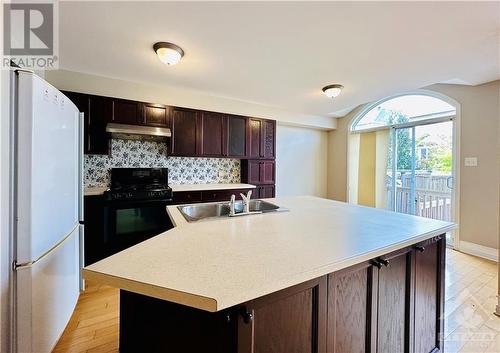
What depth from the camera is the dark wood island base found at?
2.63ft

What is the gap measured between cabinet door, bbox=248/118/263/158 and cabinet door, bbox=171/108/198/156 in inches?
39.7

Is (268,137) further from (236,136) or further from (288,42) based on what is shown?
(288,42)

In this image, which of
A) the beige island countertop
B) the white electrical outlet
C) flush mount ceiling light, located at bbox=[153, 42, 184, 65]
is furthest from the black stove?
the white electrical outlet

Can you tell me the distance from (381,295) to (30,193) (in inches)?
75.7

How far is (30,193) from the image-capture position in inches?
49.8

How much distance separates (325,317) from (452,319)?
1.73 m

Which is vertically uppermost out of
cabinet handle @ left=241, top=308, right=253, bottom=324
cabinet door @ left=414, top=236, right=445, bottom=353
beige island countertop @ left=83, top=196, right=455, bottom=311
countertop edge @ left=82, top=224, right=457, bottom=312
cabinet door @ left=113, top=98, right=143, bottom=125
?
cabinet door @ left=113, top=98, right=143, bottom=125

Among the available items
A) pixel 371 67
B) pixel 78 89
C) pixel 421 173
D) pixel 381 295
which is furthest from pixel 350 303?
pixel 421 173

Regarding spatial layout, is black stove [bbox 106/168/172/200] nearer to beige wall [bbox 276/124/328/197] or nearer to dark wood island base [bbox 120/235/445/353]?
dark wood island base [bbox 120/235/445/353]

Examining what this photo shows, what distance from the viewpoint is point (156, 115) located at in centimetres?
333

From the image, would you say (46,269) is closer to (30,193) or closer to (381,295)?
(30,193)

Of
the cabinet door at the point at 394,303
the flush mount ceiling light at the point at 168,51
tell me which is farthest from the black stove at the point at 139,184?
the cabinet door at the point at 394,303

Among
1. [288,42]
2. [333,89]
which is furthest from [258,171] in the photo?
[288,42]

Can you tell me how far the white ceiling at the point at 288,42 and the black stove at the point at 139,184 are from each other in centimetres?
128
